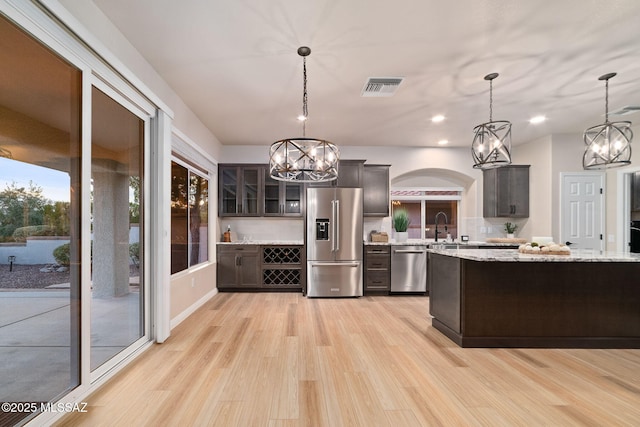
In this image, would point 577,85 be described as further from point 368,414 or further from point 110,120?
point 110,120

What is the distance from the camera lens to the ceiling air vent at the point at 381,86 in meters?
3.38

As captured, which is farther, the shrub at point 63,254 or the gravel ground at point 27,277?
the shrub at point 63,254

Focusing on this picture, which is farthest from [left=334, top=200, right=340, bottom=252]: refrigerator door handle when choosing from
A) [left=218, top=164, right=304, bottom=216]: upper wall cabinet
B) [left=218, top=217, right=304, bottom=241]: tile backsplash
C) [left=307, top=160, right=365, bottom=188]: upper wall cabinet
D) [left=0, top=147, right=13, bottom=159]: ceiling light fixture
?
[left=0, top=147, right=13, bottom=159]: ceiling light fixture

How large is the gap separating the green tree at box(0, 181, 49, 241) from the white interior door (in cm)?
663

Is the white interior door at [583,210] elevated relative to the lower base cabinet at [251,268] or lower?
elevated

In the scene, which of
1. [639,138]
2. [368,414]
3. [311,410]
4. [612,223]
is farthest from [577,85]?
[311,410]

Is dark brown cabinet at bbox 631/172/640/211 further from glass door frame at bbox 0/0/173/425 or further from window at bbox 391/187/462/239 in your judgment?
glass door frame at bbox 0/0/173/425

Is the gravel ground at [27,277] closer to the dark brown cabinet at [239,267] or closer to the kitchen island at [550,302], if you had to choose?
the kitchen island at [550,302]

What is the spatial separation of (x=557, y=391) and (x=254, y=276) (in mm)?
4448

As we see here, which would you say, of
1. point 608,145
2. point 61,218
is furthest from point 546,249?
point 61,218

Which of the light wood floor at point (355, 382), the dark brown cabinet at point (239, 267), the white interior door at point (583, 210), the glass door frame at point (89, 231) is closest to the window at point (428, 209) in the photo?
the white interior door at point (583, 210)

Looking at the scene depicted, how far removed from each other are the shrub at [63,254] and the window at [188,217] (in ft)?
6.04

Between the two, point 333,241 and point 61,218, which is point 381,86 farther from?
point 61,218

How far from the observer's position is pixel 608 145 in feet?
10.4
